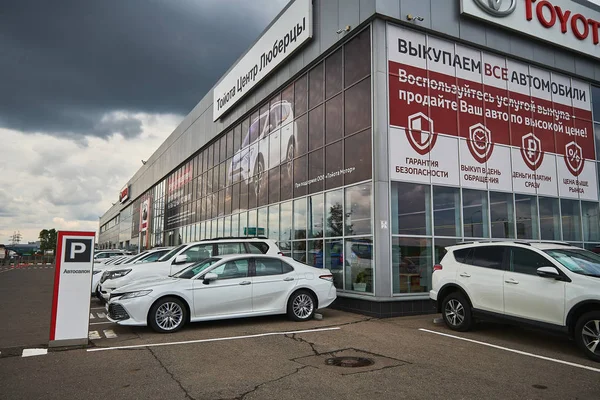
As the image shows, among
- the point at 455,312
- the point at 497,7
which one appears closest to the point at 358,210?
the point at 455,312

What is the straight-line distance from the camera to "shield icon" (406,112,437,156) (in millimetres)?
12906

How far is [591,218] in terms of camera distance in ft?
54.4

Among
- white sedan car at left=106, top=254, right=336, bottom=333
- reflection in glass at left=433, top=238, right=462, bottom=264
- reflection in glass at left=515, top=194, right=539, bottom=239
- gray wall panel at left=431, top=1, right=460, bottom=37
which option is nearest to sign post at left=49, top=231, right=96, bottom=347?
white sedan car at left=106, top=254, right=336, bottom=333

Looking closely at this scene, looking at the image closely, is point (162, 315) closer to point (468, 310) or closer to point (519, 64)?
point (468, 310)

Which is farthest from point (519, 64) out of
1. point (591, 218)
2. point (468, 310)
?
point (468, 310)

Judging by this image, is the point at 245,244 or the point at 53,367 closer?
the point at 53,367

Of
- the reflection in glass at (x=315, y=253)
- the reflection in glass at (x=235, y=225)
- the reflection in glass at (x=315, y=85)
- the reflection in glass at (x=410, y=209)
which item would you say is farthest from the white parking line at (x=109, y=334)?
the reflection in glass at (x=235, y=225)

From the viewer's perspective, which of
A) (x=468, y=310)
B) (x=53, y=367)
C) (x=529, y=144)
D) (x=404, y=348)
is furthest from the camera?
(x=529, y=144)

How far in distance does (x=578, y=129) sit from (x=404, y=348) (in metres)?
13.4

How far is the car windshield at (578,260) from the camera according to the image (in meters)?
7.50

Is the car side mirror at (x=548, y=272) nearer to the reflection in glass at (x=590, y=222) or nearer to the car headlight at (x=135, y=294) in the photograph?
the car headlight at (x=135, y=294)

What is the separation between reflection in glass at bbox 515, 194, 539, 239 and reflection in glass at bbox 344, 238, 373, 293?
5664 millimetres

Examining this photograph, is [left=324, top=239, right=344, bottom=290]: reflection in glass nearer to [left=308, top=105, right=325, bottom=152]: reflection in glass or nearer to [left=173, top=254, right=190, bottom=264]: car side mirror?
[left=308, top=105, right=325, bottom=152]: reflection in glass

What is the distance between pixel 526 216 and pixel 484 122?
3.38 m
